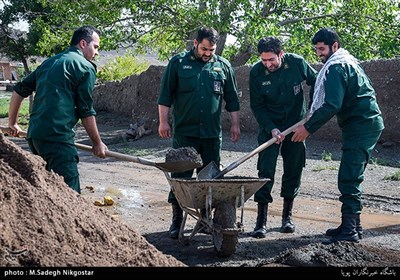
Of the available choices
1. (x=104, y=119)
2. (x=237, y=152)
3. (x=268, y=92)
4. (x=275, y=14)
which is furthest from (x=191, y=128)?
(x=104, y=119)

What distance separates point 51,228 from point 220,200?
6.46ft

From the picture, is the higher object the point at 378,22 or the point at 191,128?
the point at 378,22

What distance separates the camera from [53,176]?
4699mm

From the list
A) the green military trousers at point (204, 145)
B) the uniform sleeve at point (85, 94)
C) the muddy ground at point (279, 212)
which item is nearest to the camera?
the muddy ground at point (279, 212)

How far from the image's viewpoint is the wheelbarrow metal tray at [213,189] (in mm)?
5465

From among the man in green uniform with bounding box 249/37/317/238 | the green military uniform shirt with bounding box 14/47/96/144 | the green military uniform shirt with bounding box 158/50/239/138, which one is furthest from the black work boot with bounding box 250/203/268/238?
the green military uniform shirt with bounding box 14/47/96/144

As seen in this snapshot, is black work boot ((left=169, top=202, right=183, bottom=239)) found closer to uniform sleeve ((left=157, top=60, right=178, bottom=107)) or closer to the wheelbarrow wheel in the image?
the wheelbarrow wheel

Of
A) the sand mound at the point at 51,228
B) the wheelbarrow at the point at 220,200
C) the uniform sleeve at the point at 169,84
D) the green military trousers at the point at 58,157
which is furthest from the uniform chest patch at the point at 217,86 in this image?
the sand mound at the point at 51,228

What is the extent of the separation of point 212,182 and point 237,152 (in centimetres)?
712

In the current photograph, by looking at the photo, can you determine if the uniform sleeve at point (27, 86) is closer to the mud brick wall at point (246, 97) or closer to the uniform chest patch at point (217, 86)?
the uniform chest patch at point (217, 86)

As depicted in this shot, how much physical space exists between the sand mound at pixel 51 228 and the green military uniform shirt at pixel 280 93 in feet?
8.42

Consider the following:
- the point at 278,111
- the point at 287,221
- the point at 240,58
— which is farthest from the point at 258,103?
the point at 240,58

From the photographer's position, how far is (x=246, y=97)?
1404cm
